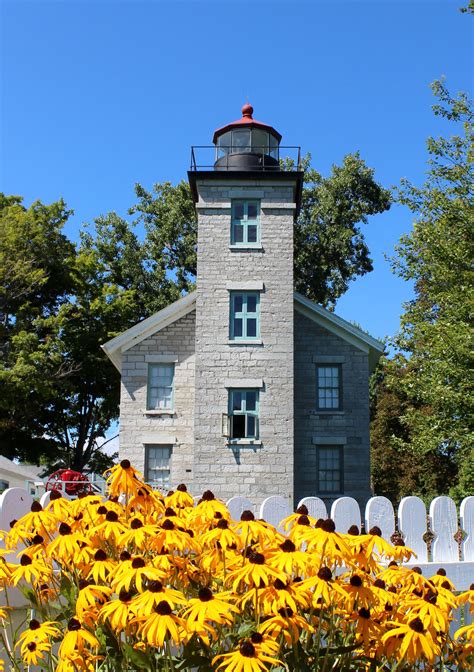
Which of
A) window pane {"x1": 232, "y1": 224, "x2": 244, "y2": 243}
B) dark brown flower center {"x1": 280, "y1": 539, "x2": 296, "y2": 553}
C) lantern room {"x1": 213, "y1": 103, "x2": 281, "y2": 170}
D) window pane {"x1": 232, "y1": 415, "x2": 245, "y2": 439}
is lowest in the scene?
dark brown flower center {"x1": 280, "y1": 539, "x2": 296, "y2": 553}

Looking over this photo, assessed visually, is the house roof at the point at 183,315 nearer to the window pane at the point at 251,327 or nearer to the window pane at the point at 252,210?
the window pane at the point at 251,327

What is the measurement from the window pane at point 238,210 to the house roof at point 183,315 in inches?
98.9

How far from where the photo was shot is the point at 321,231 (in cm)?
3406

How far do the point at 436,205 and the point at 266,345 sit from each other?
6.20 meters

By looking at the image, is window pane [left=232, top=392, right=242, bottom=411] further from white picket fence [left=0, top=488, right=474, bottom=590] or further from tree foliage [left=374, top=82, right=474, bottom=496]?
white picket fence [left=0, top=488, right=474, bottom=590]

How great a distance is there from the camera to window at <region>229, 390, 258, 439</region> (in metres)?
20.1

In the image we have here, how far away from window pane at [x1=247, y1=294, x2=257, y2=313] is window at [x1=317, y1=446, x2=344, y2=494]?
4.36 m

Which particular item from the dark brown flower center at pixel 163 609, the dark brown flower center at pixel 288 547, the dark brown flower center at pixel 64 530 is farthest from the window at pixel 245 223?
the dark brown flower center at pixel 163 609

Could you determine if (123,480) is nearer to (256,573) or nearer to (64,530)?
(64,530)

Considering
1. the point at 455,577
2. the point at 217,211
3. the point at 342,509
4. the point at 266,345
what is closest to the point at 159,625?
the point at 342,509

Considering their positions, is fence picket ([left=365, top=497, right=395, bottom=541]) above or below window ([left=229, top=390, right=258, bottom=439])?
below

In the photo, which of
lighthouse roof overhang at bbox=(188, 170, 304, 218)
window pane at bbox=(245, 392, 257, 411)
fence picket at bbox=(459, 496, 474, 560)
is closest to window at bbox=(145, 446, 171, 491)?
window pane at bbox=(245, 392, 257, 411)

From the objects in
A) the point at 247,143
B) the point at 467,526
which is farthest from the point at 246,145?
the point at 467,526

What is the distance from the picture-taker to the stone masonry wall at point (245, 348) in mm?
19844
